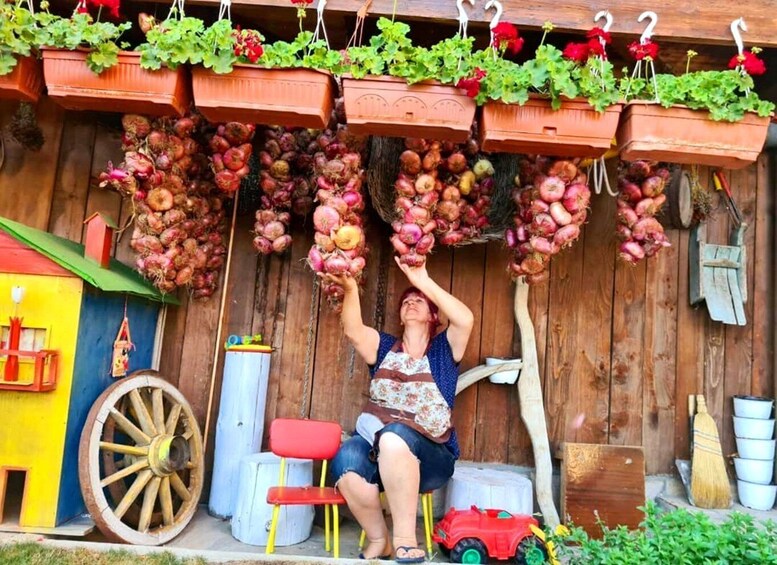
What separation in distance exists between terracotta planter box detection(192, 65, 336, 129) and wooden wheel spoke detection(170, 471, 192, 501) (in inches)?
63.5

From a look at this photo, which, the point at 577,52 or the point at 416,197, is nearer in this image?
the point at 577,52

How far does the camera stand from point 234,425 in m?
2.73

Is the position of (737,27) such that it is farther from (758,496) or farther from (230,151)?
(758,496)

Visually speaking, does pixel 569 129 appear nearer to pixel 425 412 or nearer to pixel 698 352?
pixel 425 412

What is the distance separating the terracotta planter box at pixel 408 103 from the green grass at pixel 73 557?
66.6 inches

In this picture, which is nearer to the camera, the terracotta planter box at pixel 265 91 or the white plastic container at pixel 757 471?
the terracotta planter box at pixel 265 91

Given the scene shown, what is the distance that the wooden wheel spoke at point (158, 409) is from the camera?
2.51 m

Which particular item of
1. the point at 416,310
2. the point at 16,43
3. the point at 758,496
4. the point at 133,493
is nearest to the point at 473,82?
the point at 416,310

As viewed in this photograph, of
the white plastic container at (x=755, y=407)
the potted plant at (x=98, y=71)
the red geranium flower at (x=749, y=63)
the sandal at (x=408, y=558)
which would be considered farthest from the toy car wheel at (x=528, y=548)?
the potted plant at (x=98, y=71)

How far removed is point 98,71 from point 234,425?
1633 millimetres

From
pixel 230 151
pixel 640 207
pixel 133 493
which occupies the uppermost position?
pixel 230 151

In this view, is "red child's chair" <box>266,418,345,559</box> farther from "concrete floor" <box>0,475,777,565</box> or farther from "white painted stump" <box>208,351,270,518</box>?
"white painted stump" <box>208,351,270,518</box>

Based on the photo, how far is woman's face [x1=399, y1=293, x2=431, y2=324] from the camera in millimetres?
2553

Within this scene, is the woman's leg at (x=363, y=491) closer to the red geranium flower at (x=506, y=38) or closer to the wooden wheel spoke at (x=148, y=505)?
the wooden wheel spoke at (x=148, y=505)
